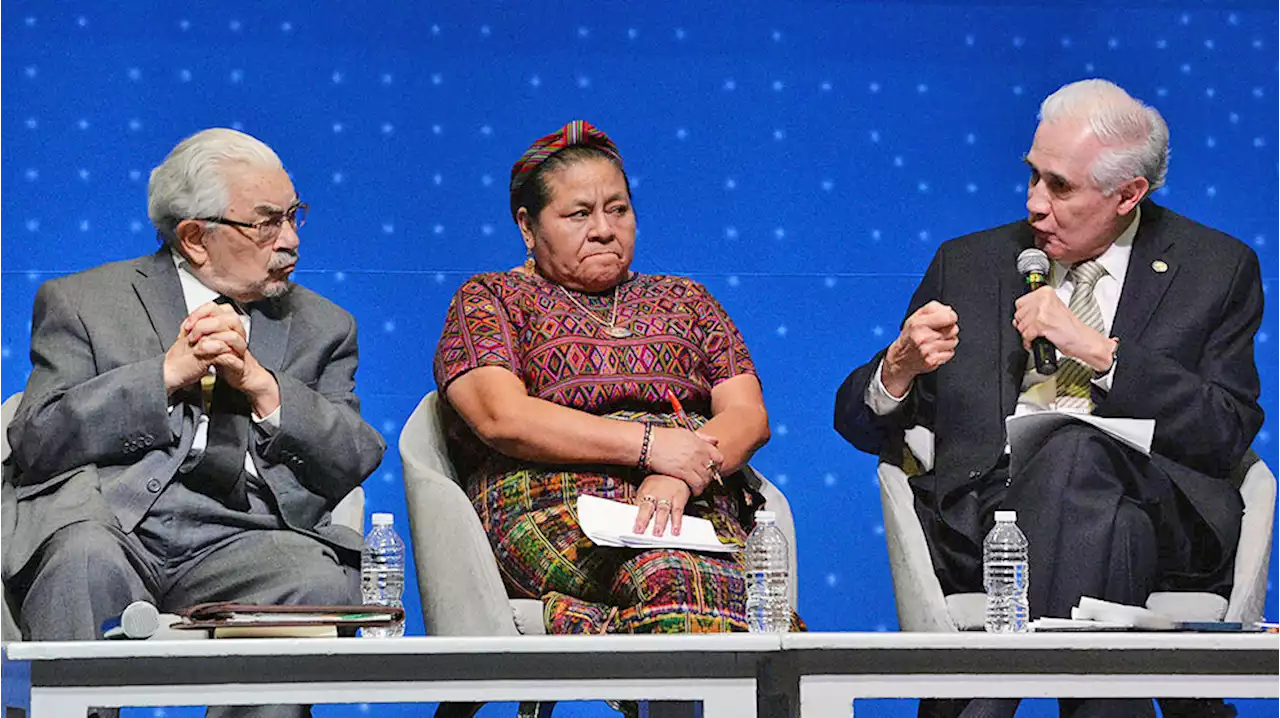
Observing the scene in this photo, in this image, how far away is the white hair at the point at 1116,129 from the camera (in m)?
3.39

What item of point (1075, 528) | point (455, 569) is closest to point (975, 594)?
point (1075, 528)

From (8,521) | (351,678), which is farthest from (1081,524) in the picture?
(8,521)

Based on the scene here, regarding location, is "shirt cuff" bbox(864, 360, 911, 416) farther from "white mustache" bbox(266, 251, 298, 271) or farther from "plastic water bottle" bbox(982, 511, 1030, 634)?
"white mustache" bbox(266, 251, 298, 271)

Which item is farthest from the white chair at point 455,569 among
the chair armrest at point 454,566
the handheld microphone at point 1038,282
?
the handheld microphone at point 1038,282

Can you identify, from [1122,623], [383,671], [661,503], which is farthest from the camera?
[661,503]

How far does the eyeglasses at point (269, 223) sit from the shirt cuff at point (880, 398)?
3.69 feet

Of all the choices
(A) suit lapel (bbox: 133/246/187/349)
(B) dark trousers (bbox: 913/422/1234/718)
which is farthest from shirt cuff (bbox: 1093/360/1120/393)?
(A) suit lapel (bbox: 133/246/187/349)

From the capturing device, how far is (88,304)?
3150mm

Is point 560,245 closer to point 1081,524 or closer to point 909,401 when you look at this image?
point 909,401

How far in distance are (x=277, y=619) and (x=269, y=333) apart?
97 centimetres

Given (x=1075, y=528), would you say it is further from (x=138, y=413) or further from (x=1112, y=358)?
(x=138, y=413)

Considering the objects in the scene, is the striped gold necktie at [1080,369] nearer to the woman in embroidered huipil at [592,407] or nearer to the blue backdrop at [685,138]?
the woman in embroidered huipil at [592,407]

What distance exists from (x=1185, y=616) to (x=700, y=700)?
1158 millimetres

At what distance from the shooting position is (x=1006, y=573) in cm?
301
